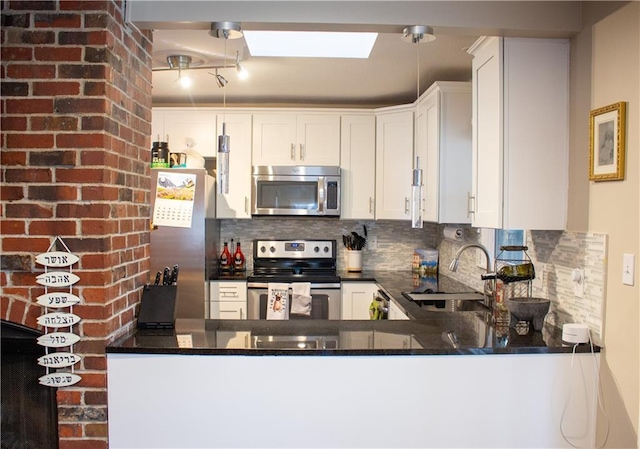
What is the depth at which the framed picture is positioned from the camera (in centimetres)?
165

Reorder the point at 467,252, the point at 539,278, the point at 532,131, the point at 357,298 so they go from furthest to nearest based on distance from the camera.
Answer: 1. the point at 357,298
2. the point at 467,252
3. the point at 539,278
4. the point at 532,131

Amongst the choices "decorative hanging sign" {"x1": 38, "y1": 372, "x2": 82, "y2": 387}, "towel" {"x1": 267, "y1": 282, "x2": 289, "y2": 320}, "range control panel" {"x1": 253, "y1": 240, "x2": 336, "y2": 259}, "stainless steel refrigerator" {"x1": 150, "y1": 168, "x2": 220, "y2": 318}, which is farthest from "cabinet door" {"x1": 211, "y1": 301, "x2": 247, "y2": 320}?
"decorative hanging sign" {"x1": 38, "y1": 372, "x2": 82, "y2": 387}

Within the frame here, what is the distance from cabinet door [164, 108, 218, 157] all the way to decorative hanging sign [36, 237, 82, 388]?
2399 millimetres

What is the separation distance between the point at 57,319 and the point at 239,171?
2.46 m

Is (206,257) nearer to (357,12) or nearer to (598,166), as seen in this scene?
(357,12)

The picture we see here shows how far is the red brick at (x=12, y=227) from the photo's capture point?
A: 1.64m

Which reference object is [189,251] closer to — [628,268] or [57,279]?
[57,279]

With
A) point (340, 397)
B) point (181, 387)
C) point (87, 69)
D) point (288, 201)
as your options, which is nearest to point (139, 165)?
point (87, 69)

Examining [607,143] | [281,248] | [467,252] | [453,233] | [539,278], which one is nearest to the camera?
[607,143]

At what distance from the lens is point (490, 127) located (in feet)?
6.98

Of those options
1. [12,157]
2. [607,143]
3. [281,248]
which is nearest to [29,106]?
[12,157]

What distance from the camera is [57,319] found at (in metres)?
1.64

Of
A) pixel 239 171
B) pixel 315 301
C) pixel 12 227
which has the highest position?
pixel 239 171

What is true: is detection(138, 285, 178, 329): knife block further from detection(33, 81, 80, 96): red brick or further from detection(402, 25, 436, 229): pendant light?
detection(402, 25, 436, 229): pendant light
